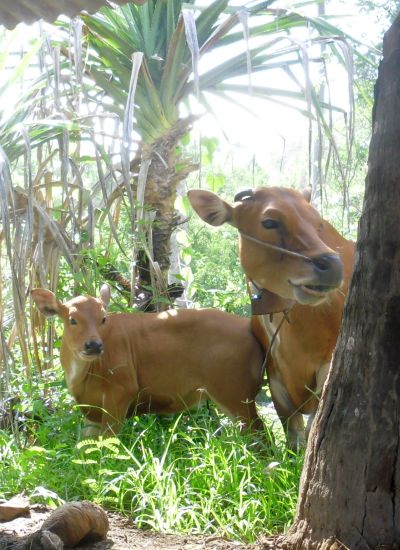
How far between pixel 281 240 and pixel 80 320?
149 centimetres

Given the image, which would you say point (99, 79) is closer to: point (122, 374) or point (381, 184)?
point (122, 374)

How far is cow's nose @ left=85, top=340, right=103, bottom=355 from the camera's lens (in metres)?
5.08

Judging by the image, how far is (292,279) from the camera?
171 inches

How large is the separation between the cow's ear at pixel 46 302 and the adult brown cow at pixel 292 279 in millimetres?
1242

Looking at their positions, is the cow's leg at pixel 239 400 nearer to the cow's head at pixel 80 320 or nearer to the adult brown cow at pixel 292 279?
the adult brown cow at pixel 292 279

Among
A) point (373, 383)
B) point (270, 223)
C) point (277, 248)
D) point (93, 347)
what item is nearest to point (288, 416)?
point (277, 248)

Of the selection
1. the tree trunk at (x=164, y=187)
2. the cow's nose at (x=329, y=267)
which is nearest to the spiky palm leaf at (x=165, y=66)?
the tree trunk at (x=164, y=187)

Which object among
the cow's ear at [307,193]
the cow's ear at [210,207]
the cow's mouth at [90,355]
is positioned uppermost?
the cow's ear at [307,193]

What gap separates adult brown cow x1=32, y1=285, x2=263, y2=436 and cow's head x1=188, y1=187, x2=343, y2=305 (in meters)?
0.83

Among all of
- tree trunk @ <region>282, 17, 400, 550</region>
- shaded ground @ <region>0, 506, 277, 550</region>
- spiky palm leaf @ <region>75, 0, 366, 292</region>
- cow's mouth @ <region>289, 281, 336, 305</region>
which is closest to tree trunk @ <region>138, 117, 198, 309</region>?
spiky palm leaf @ <region>75, 0, 366, 292</region>

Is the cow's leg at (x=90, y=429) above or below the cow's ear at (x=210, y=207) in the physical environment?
below

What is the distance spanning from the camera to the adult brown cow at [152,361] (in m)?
5.19

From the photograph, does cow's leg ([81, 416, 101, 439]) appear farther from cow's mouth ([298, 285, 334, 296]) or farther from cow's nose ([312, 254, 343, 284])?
cow's nose ([312, 254, 343, 284])

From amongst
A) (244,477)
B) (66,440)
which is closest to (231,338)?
(66,440)
